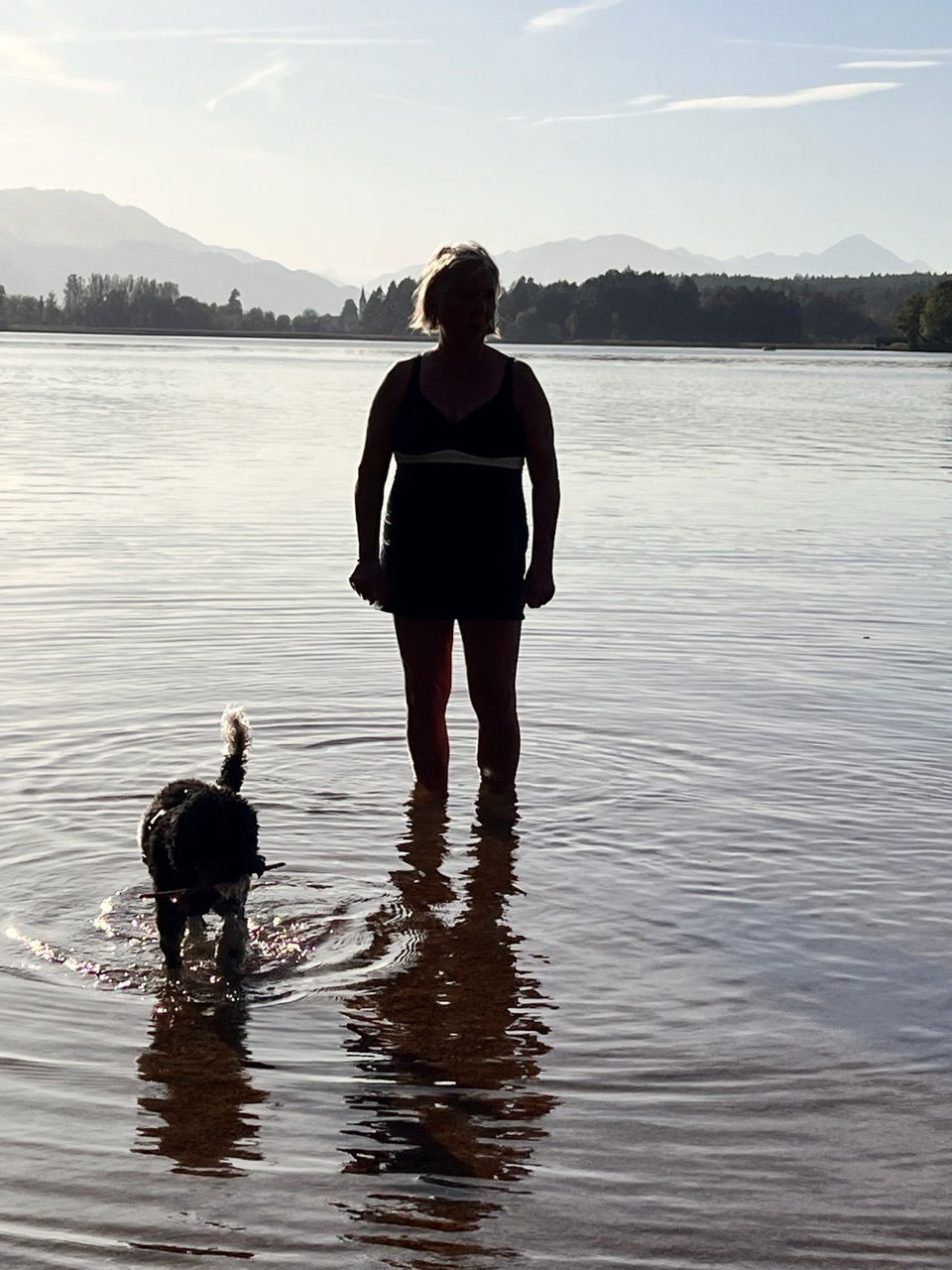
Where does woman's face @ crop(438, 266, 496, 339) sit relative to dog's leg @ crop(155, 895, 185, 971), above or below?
above

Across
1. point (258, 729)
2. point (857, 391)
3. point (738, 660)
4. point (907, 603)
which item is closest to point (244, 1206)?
point (258, 729)

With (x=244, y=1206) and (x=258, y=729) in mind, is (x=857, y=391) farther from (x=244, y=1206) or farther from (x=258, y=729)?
(x=244, y=1206)

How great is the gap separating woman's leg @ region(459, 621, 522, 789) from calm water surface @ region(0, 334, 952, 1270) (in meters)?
0.24

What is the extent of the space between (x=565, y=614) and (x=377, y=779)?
14.4 ft

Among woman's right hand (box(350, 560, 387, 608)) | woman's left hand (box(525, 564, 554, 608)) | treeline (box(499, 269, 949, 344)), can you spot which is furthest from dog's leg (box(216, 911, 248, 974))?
treeline (box(499, 269, 949, 344))

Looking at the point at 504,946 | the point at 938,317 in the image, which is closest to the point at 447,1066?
the point at 504,946

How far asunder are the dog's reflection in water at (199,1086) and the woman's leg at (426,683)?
Result: 1844 mm

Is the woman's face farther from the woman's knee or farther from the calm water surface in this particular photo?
the calm water surface

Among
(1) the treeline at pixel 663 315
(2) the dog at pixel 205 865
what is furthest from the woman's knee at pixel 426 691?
(1) the treeline at pixel 663 315

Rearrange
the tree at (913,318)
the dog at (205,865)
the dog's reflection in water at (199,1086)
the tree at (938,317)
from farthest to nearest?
the tree at (913,318), the tree at (938,317), the dog at (205,865), the dog's reflection in water at (199,1086)

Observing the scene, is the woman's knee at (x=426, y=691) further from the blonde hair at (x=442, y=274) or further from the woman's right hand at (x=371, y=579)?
the blonde hair at (x=442, y=274)

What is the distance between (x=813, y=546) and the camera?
1514 centimetres

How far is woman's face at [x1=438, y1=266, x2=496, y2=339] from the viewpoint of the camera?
19.1ft

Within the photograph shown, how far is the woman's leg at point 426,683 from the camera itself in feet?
20.3
